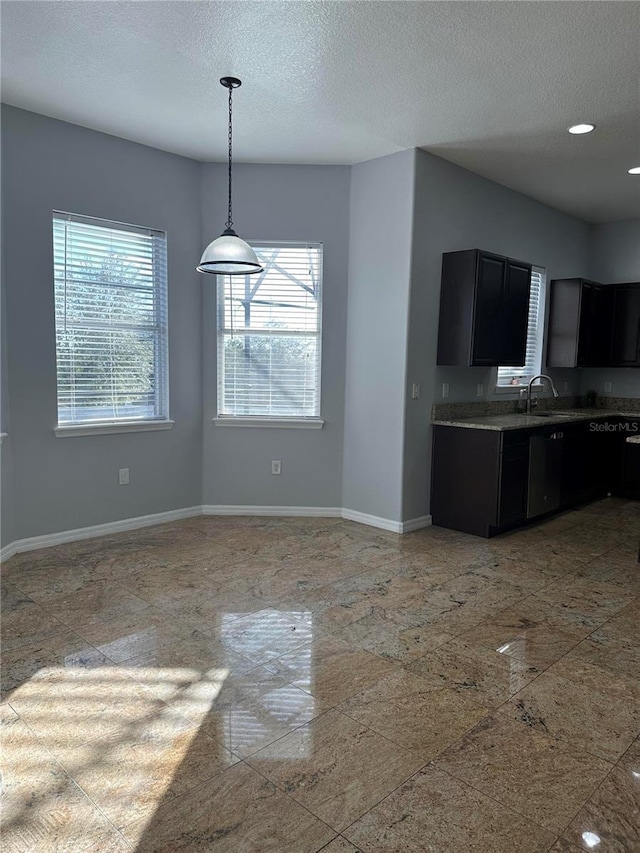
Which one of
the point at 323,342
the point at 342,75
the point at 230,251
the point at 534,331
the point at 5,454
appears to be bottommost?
the point at 5,454

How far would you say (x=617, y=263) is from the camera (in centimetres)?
660

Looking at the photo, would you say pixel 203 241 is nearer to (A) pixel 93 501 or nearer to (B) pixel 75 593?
(A) pixel 93 501

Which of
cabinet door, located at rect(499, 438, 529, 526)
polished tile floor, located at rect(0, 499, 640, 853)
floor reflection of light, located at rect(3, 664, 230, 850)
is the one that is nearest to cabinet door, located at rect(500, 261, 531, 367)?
cabinet door, located at rect(499, 438, 529, 526)

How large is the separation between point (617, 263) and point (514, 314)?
2.46 m

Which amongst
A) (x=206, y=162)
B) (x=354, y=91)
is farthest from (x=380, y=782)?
(x=206, y=162)

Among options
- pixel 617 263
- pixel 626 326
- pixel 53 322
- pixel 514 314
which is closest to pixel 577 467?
pixel 514 314

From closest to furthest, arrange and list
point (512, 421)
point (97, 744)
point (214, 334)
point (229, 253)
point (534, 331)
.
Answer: point (97, 744) → point (229, 253) → point (512, 421) → point (214, 334) → point (534, 331)

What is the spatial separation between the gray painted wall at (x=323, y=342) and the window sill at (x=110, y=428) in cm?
46

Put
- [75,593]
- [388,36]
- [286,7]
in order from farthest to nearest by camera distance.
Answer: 1. [75,593]
2. [388,36]
3. [286,7]

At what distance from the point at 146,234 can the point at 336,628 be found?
323 cm

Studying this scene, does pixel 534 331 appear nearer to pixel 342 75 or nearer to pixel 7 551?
pixel 342 75

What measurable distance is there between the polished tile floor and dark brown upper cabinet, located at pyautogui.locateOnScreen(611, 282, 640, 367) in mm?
3079

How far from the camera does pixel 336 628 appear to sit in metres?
3.00

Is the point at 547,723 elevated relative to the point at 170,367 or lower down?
lower down
